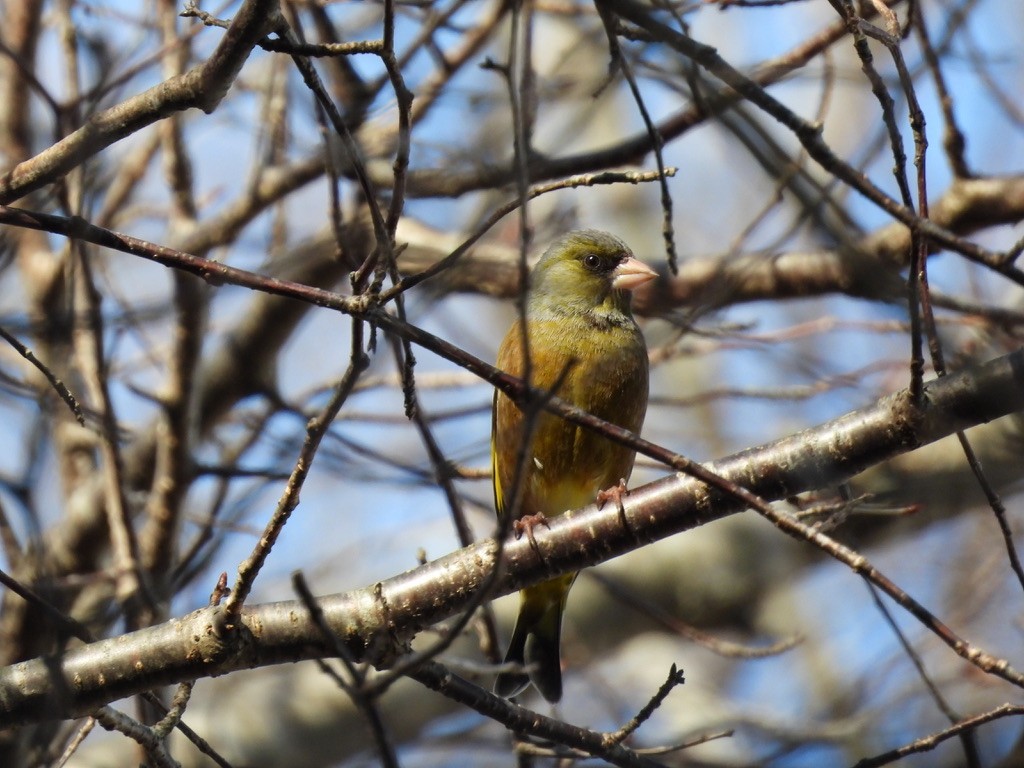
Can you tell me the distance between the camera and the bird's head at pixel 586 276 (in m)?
5.20

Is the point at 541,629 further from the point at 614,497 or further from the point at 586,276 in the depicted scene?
the point at 614,497

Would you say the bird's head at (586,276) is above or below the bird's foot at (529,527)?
above

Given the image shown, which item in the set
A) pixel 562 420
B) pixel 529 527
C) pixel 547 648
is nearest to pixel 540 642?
pixel 547 648

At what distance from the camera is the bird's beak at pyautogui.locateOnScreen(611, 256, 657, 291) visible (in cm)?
523

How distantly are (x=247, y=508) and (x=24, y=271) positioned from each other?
89.2 inches

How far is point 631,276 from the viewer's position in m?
5.25

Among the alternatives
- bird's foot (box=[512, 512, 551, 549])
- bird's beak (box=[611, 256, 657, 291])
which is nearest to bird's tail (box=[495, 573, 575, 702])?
bird's foot (box=[512, 512, 551, 549])

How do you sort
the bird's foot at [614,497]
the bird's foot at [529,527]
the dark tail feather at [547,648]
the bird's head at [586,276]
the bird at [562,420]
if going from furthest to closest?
the bird's head at [586,276]
the dark tail feather at [547,648]
the bird at [562,420]
the bird's foot at [529,527]
the bird's foot at [614,497]

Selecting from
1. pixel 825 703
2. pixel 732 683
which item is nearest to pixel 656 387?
pixel 732 683

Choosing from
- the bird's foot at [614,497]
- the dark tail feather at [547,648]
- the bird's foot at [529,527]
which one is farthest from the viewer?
the dark tail feather at [547,648]

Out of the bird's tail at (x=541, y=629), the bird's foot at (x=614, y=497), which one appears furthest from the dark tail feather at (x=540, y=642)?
the bird's foot at (x=614, y=497)

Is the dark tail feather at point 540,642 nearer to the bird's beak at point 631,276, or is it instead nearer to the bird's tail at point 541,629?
the bird's tail at point 541,629

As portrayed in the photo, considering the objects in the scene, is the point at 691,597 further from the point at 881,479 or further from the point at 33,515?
the point at 33,515

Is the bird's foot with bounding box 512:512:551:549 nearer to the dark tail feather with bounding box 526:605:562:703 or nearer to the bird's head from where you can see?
the dark tail feather with bounding box 526:605:562:703
